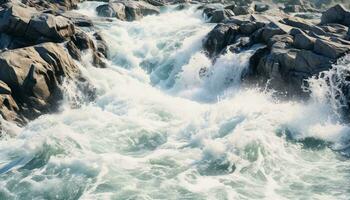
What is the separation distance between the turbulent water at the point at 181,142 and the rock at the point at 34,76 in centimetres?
72

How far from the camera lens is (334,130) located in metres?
20.2

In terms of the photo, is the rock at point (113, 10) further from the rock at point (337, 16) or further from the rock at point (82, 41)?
the rock at point (337, 16)

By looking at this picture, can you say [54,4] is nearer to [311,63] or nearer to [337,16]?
[337,16]

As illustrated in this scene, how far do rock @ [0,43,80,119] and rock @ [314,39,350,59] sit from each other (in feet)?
41.1

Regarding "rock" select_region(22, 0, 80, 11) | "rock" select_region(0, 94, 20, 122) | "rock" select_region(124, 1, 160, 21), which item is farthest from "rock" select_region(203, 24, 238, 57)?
"rock" select_region(22, 0, 80, 11)

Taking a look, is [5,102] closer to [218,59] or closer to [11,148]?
[11,148]

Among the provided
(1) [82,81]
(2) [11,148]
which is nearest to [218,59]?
(1) [82,81]

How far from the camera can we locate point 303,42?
23.8 m

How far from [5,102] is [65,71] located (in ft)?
12.0

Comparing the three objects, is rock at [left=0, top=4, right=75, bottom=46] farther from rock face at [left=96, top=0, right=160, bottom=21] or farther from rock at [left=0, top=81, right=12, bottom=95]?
rock face at [left=96, top=0, right=160, bottom=21]

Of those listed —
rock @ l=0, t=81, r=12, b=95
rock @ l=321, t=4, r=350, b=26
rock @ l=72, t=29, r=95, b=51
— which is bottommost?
rock @ l=0, t=81, r=12, b=95

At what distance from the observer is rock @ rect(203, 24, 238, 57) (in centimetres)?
2819

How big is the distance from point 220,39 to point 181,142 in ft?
34.6

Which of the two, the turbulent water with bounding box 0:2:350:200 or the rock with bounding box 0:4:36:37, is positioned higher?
the rock with bounding box 0:4:36:37
